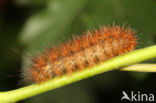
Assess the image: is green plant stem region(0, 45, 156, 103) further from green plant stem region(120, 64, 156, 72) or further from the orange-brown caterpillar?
the orange-brown caterpillar

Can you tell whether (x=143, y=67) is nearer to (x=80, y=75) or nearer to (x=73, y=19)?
(x=80, y=75)

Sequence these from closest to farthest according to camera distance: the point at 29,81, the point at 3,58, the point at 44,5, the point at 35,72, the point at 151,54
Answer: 1. the point at 151,54
2. the point at 35,72
3. the point at 29,81
4. the point at 44,5
5. the point at 3,58

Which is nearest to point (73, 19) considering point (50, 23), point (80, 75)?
point (50, 23)

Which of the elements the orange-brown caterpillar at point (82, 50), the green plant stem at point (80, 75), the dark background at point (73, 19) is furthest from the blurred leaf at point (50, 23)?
the green plant stem at point (80, 75)

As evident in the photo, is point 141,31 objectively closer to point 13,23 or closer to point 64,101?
point 64,101

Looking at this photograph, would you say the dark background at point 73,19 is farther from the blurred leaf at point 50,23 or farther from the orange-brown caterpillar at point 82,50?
the orange-brown caterpillar at point 82,50

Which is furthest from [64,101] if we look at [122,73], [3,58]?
[3,58]
